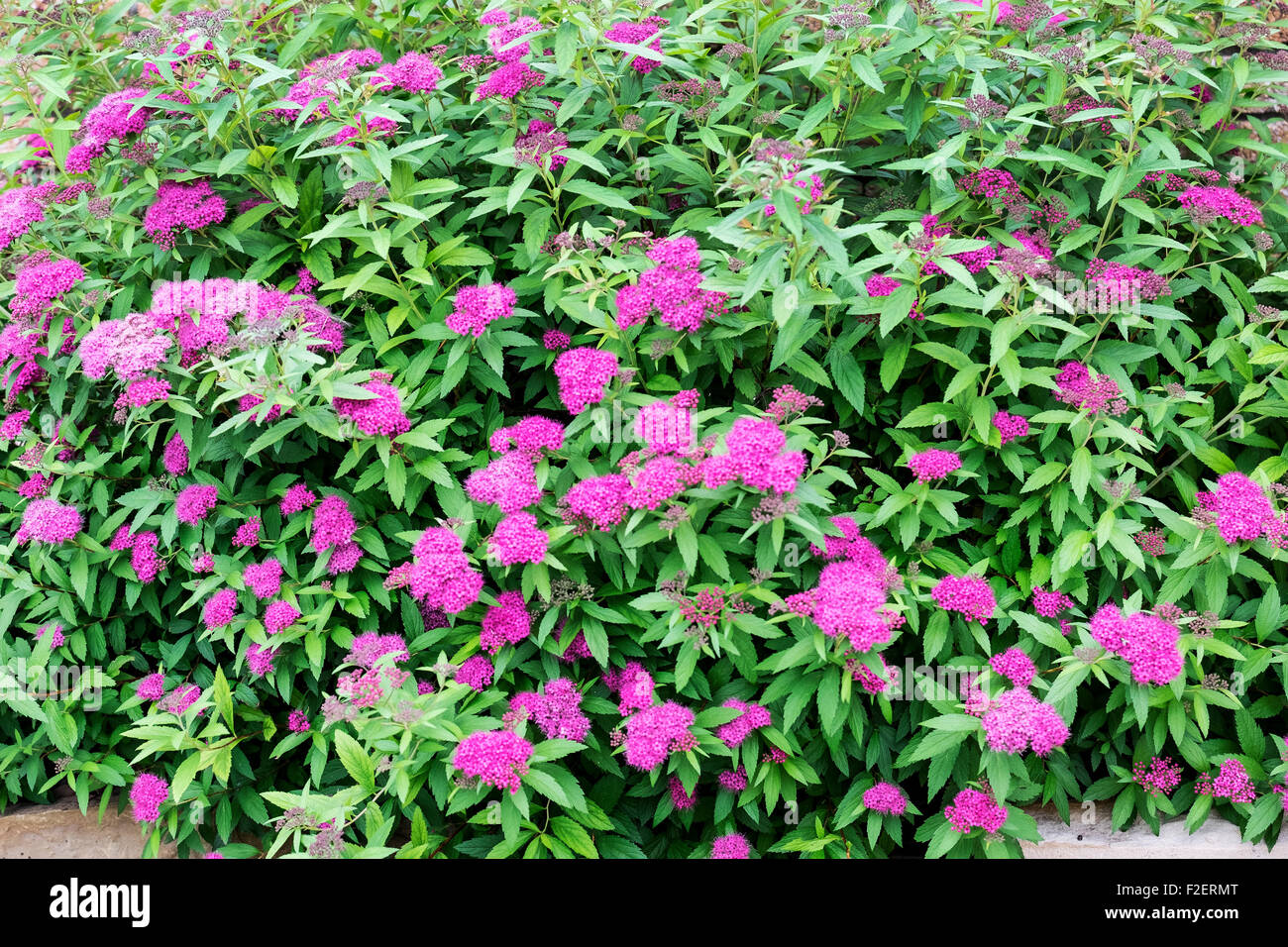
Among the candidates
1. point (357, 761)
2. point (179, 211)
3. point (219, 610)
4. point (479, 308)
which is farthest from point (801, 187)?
point (219, 610)

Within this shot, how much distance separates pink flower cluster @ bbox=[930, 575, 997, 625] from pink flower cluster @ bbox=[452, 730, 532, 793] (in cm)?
144

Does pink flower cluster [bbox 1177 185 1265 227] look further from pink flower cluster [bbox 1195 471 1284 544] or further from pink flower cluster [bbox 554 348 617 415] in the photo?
pink flower cluster [bbox 554 348 617 415]

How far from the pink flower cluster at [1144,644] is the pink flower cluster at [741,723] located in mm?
1087

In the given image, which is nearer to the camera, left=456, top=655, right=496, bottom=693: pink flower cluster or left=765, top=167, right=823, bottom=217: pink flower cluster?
left=765, top=167, right=823, bottom=217: pink flower cluster

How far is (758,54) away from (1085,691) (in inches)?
107

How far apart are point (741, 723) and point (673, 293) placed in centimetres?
139

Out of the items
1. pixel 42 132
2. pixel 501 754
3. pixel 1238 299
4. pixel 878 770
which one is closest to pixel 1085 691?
pixel 878 770

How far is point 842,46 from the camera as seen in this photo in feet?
11.0

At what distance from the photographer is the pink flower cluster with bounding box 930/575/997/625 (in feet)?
10.3

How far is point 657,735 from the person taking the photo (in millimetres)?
2869

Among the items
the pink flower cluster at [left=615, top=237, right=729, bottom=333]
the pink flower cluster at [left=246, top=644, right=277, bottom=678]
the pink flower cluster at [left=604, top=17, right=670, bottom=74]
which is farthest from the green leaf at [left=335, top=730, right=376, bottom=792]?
the pink flower cluster at [left=604, top=17, right=670, bottom=74]

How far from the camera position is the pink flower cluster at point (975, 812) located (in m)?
2.94

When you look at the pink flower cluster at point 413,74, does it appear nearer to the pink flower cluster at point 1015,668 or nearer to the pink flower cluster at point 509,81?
the pink flower cluster at point 509,81

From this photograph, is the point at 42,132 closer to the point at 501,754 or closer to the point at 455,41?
the point at 455,41
